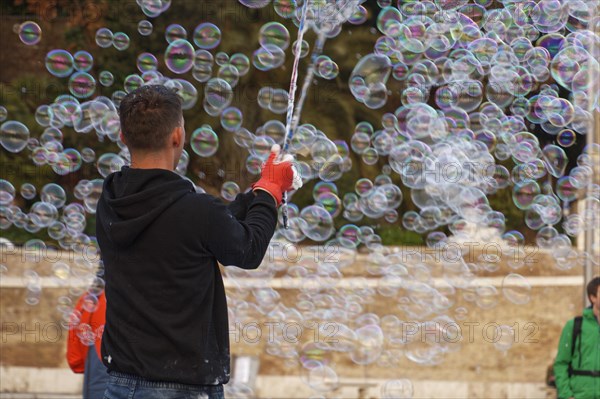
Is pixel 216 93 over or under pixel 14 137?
over

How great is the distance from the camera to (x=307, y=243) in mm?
9859

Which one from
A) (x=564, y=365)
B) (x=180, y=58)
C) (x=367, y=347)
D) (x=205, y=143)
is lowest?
(x=367, y=347)

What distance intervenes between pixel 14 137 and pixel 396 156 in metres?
2.87

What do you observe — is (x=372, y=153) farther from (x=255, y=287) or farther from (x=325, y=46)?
(x=325, y=46)

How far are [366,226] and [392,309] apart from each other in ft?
4.84

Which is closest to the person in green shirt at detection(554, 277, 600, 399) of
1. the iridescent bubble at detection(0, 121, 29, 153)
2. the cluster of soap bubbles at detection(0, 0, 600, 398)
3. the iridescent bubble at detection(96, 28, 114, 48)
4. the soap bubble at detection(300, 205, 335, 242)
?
the cluster of soap bubbles at detection(0, 0, 600, 398)

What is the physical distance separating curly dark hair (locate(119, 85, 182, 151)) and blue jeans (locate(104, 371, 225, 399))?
1.95ft

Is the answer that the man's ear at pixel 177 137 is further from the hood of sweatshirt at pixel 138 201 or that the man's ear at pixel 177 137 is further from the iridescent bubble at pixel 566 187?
the iridescent bubble at pixel 566 187

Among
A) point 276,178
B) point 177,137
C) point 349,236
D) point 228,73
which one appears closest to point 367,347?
point 349,236

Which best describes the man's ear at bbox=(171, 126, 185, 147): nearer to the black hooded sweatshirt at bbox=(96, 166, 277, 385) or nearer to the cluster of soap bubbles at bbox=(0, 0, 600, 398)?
the black hooded sweatshirt at bbox=(96, 166, 277, 385)

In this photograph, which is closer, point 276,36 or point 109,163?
point 276,36

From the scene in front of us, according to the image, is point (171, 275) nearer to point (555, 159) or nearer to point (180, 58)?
point (180, 58)

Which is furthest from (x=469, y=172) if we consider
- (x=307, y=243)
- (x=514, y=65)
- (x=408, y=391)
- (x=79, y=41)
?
(x=79, y=41)

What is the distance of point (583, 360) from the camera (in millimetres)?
5406
